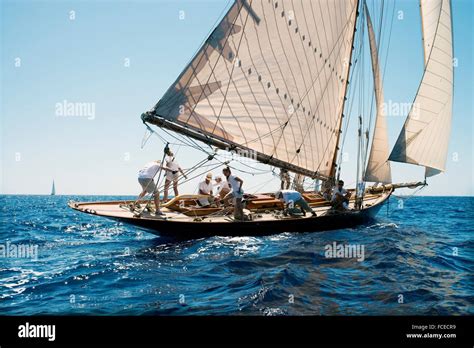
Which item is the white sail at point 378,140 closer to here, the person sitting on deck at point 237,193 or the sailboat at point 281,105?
the sailboat at point 281,105

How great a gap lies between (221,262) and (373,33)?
17.4 m

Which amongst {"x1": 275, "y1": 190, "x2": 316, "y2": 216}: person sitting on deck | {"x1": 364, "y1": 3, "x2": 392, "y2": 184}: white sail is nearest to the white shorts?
{"x1": 275, "y1": 190, "x2": 316, "y2": 216}: person sitting on deck

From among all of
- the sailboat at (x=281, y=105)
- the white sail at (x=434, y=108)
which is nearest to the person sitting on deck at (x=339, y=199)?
the sailboat at (x=281, y=105)

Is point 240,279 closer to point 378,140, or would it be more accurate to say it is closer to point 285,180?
point 285,180

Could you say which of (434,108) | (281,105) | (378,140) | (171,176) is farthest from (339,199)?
(378,140)

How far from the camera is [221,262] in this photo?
9.40 m

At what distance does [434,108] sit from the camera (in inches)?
663

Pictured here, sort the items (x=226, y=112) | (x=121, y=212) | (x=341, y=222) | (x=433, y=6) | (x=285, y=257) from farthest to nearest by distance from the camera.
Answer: (x=433, y=6) < (x=341, y=222) < (x=226, y=112) < (x=121, y=212) < (x=285, y=257)

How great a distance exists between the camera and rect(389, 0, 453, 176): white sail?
1650cm

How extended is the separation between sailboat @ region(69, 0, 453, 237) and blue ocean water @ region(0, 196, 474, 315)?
4.80 ft

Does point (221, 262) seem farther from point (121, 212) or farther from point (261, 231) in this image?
point (121, 212)

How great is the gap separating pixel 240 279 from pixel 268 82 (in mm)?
8445

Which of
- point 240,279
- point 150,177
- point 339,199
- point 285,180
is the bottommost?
point 240,279
